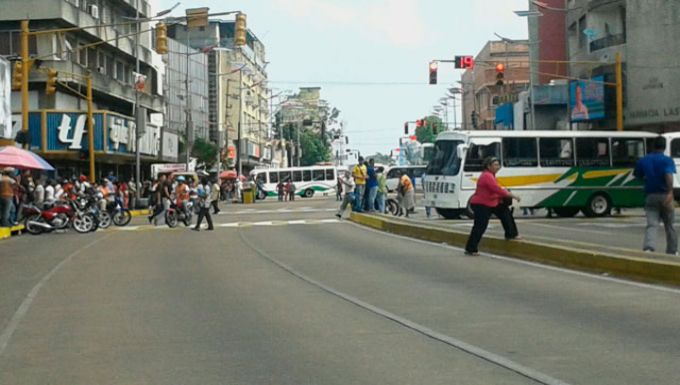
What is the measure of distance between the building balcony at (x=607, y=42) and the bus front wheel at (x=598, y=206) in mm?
22720

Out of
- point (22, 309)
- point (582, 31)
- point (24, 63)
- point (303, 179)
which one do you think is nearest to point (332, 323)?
point (22, 309)

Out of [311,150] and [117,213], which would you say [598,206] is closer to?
[117,213]

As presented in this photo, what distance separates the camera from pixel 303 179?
286 ft

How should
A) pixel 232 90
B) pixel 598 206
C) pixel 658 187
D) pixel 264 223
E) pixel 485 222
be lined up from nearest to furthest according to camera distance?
pixel 658 187
pixel 485 222
pixel 598 206
pixel 264 223
pixel 232 90

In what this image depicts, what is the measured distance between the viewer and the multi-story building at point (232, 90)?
120000 mm

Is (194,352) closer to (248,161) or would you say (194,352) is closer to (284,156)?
(248,161)

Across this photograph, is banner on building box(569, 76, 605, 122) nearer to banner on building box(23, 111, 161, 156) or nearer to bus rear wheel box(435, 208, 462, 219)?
bus rear wheel box(435, 208, 462, 219)

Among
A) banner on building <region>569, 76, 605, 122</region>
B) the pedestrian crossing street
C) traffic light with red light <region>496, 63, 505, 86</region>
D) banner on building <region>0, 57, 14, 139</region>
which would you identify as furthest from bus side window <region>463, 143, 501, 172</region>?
banner on building <region>569, 76, 605, 122</region>

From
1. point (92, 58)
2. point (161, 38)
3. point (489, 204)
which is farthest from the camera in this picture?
point (92, 58)

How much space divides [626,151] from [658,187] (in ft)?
72.1

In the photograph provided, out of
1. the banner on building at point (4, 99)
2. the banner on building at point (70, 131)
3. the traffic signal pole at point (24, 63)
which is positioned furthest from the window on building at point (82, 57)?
the traffic signal pole at point (24, 63)

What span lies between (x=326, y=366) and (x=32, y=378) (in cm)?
225

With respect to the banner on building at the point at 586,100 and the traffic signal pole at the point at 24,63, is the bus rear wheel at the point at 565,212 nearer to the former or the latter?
the traffic signal pole at the point at 24,63

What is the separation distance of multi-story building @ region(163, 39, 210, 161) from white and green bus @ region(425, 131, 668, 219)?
56111mm
